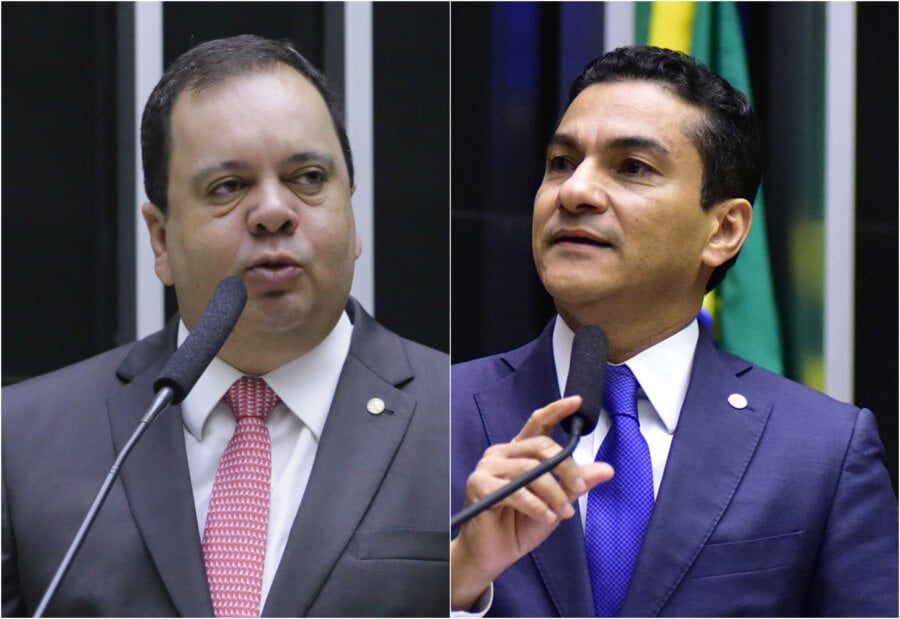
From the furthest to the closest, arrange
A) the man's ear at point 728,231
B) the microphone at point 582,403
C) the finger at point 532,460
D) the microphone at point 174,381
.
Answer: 1. the man's ear at point 728,231
2. the finger at point 532,460
3. the microphone at point 582,403
4. the microphone at point 174,381

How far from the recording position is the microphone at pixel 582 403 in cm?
206

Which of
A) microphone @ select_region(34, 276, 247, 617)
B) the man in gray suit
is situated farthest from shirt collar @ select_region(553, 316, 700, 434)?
microphone @ select_region(34, 276, 247, 617)

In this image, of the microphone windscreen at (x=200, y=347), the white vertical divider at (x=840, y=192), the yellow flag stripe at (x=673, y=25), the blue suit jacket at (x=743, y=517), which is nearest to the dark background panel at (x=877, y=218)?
the white vertical divider at (x=840, y=192)

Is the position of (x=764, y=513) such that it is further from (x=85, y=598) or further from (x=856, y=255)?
(x=85, y=598)

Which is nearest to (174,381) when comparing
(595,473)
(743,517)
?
(595,473)

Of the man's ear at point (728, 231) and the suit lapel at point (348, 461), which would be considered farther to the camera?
the man's ear at point (728, 231)

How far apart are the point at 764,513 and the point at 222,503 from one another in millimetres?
1037

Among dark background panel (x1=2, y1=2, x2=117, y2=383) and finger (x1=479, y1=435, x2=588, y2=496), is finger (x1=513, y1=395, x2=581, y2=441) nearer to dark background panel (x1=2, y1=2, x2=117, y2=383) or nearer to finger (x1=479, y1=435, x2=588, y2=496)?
finger (x1=479, y1=435, x2=588, y2=496)

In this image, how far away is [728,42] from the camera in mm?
2746

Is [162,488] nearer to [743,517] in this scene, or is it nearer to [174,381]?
[174,381]

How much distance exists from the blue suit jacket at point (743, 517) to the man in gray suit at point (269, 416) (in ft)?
0.48

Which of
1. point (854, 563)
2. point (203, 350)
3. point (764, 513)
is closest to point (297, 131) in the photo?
point (203, 350)

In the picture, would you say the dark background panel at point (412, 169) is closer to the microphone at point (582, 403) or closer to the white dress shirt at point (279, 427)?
the white dress shirt at point (279, 427)

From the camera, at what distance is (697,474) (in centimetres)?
247
